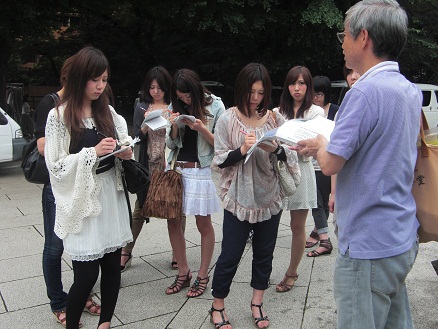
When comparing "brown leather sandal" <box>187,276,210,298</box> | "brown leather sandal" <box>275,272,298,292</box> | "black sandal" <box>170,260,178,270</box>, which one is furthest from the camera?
"black sandal" <box>170,260,178,270</box>

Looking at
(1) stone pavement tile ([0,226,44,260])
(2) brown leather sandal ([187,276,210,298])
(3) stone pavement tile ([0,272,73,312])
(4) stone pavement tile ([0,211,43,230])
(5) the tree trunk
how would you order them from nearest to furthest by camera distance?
1. (3) stone pavement tile ([0,272,73,312])
2. (2) brown leather sandal ([187,276,210,298])
3. (1) stone pavement tile ([0,226,44,260])
4. (4) stone pavement tile ([0,211,43,230])
5. (5) the tree trunk

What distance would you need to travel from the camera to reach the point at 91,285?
8.23 ft

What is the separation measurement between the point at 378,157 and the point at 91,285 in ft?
5.63

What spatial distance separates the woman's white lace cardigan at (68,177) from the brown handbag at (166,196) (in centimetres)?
90

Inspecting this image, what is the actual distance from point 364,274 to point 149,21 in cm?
1753

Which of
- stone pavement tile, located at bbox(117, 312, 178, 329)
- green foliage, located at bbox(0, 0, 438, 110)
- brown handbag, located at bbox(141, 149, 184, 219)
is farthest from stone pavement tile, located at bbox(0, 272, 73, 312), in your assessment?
green foliage, located at bbox(0, 0, 438, 110)

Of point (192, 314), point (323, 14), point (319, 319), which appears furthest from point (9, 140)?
point (323, 14)

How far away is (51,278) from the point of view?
2908 mm

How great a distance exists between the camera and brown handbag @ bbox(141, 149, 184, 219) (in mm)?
3287

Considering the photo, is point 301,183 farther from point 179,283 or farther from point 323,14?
point 323,14

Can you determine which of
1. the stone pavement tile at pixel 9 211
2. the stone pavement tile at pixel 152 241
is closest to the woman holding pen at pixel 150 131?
the stone pavement tile at pixel 152 241

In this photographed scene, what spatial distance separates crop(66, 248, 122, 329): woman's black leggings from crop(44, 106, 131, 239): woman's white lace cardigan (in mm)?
232

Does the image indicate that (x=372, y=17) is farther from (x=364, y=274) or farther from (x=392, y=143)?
(x=364, y=274)

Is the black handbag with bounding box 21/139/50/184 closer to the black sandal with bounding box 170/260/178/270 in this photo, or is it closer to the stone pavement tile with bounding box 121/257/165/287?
the stone pavement tile with bounding box 121/257/165/287
